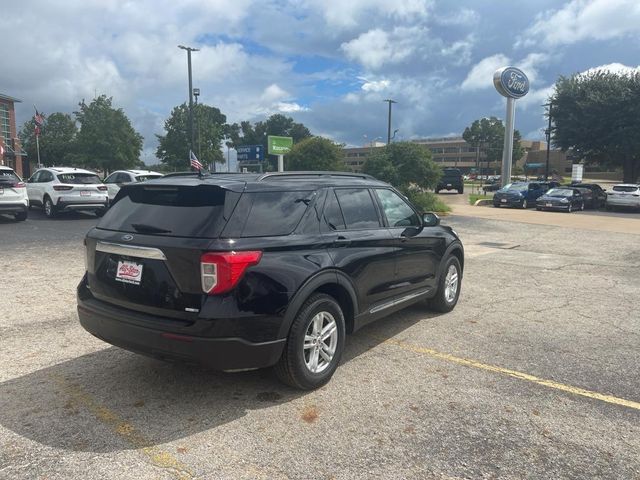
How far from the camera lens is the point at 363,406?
12.2ft

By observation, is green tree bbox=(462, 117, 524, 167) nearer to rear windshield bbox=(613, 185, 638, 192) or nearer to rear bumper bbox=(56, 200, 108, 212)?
rear windshield bbox=(613, 185, 638, 192)

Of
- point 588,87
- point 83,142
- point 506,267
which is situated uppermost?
point 588,87

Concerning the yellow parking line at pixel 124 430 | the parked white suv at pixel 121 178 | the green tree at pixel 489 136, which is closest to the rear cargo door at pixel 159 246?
the yellow parking line at pixel 124 430

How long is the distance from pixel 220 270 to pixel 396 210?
2483 mm

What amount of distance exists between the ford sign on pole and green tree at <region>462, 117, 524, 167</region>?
7596 centimetres

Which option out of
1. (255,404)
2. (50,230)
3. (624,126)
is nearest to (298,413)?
(255,404)

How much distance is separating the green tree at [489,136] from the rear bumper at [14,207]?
104563 mm

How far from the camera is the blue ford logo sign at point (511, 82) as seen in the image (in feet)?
111

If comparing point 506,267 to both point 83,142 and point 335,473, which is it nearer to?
point 335,473

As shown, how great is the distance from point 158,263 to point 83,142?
4096cm

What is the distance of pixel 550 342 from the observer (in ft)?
17.2

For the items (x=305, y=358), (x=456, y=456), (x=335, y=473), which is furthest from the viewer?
(x=305, y=358)

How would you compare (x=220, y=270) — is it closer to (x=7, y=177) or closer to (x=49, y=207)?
(x=7, y=177)

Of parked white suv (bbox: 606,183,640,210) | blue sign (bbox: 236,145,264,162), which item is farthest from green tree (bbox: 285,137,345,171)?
parked white suv (bbox: 606,183,640,210)
